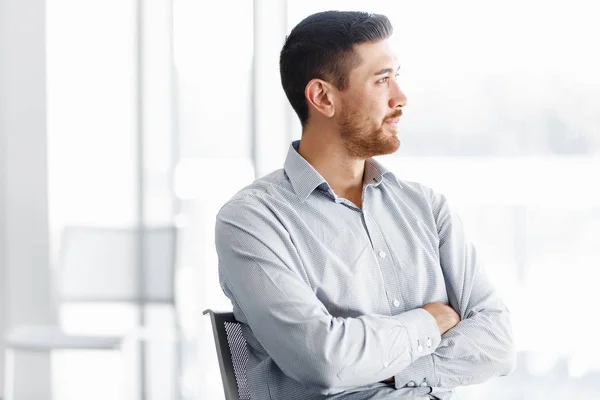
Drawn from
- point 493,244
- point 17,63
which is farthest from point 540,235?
point 17,63

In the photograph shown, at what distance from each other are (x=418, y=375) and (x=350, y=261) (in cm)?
27

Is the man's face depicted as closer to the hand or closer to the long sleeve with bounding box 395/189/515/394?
the long sleeve with bounding box 395/189/515/394

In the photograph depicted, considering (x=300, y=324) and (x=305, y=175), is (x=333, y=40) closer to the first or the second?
(x=305, y=175)

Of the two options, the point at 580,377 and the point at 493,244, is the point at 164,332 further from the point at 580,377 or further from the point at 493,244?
the point at 580,377

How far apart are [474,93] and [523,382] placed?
1.08 m

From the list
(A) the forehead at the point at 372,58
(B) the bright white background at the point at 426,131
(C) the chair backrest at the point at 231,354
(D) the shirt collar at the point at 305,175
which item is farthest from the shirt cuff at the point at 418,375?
(B) the bright white background at the point at 426,131

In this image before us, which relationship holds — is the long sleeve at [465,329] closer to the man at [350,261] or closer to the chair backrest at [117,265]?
the man at [350,261]

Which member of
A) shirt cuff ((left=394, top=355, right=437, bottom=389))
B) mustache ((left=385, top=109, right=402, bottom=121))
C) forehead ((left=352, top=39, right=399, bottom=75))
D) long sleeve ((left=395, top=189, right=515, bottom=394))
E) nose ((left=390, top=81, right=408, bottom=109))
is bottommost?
shirt cuff ((left=394, top=355, right=437, bottom=389))

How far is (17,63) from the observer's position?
2945 mm

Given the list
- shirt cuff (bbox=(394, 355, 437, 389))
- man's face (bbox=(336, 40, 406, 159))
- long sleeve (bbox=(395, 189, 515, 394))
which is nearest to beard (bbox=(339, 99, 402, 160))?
man's face (bbox=(336, 40, 406, 159))

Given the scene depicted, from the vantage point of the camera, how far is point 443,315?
161cm

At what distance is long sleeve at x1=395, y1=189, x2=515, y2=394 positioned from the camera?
1560 mm

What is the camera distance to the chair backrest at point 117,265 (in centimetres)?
288

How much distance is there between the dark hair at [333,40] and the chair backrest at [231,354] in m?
0.55
